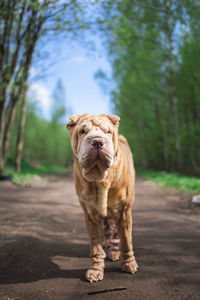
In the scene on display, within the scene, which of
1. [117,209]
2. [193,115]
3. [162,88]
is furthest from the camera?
[162,88]

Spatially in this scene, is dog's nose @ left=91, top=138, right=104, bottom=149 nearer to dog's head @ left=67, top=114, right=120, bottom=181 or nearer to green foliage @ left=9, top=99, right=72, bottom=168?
dog's head @ left=67, top=114, right=120, bottom=181

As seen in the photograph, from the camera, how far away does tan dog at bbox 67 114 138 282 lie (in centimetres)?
209

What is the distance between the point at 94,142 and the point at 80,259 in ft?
6.23

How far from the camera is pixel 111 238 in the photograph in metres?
3.54

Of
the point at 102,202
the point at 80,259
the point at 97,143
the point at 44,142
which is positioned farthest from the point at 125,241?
the point at 44,142

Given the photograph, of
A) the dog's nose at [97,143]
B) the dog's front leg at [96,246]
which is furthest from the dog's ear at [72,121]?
the dog's front leg at [96,246]

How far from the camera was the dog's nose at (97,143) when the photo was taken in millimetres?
2025

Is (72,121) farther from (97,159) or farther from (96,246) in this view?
(96,246)

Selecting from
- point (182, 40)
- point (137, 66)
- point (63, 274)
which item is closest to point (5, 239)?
point (63, 274)

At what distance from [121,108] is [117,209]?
69.6ft

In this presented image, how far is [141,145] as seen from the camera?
2298 cm

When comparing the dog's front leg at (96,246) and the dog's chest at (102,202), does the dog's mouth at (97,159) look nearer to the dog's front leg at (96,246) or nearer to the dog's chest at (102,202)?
the dog's chest at (102,202)

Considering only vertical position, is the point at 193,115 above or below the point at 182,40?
below

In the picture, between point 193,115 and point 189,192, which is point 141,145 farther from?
point 189,192
